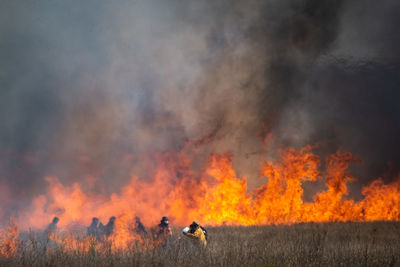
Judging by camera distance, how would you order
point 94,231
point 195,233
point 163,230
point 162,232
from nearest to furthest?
point 195,233, point 162,232, point 163,230, point 94,231

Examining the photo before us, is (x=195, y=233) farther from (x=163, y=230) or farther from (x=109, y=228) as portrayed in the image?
(x=109, y=228)

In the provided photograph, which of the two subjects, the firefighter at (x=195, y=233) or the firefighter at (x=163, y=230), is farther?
the firefighter at (x=163, y=230)

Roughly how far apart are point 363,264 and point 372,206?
17721 millimetres

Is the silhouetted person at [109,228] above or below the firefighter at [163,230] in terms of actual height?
above

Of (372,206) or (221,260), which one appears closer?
(221,260)

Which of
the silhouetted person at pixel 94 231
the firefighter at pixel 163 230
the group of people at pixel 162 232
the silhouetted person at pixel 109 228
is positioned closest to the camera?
the group of people at pixel 162 232

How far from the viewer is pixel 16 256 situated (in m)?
6.01

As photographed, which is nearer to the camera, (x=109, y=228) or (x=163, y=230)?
(x=163, y=230)

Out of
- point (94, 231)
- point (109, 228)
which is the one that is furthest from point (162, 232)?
point (94, 231)

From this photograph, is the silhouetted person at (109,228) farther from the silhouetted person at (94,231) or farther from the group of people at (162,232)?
the silhouetted person at (94,231)

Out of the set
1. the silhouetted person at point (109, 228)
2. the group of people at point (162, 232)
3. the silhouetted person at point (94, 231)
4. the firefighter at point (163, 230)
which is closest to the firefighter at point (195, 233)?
the group of people at point (162, 232)

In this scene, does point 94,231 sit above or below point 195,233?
above

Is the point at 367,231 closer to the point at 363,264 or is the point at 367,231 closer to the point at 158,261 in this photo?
the point at 363,264

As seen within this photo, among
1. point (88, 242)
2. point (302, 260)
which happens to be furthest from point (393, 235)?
point (88, 242)
